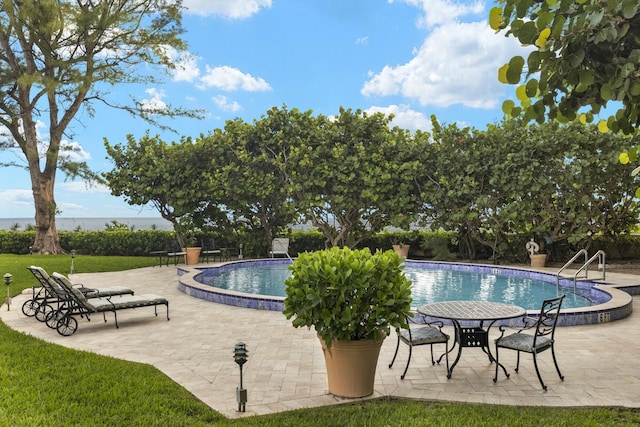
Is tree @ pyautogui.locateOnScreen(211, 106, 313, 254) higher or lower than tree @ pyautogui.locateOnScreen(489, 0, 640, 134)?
higher

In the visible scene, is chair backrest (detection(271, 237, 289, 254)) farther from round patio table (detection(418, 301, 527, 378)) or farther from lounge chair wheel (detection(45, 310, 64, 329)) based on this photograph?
round patio table (detection(418, 301, 527, 378))

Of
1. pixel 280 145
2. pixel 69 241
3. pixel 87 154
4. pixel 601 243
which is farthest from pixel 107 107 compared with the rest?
pixel 601 243

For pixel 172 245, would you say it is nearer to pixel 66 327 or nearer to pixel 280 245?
pixel 280 245

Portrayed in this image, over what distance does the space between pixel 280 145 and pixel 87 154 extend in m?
11.1

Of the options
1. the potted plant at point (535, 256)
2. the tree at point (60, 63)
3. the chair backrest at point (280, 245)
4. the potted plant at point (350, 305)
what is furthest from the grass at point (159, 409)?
the tree at point (60, 63)

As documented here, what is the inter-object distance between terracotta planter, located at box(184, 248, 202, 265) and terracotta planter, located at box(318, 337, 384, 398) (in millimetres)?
13786

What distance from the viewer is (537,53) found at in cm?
260

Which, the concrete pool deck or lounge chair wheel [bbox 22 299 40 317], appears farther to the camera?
lounge chair wheel [bbox 22 299 40 317]

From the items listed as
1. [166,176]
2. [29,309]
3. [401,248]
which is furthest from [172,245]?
[29,309]

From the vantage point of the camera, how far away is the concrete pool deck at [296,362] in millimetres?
4535

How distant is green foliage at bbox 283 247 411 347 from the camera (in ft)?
13.8

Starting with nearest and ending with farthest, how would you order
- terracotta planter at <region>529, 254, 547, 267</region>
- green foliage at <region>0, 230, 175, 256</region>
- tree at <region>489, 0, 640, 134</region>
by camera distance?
1. tree at <region>489, 0, 640, 134</region>
2. terracotta planter at <region>529, 254, 547, 267</region>
3. green foliage at <region>0, 230, 175, 256</region>

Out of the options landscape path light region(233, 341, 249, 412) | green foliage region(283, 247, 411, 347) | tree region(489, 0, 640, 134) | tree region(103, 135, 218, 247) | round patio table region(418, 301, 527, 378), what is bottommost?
landscape path light region(233, 341, 249, 412)

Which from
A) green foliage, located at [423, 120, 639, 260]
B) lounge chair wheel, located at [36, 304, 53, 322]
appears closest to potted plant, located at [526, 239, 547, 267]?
green foliage, located at [423, 120, 639, 260]
